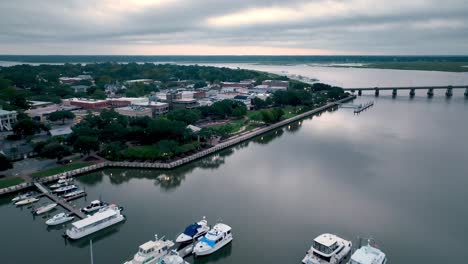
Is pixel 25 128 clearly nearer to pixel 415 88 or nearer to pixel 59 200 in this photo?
pixel 59 200

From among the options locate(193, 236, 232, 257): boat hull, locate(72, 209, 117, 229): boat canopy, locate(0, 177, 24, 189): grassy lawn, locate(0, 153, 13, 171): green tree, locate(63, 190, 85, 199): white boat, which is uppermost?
locate(0, 153, 13, 171): green tree

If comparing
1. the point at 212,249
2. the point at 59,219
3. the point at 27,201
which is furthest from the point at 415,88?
the point at 27,201

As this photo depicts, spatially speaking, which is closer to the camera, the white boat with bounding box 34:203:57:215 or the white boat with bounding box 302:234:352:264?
the white boat with bounding box 302:234:352:264

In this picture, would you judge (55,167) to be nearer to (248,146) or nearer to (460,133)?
(248,146)

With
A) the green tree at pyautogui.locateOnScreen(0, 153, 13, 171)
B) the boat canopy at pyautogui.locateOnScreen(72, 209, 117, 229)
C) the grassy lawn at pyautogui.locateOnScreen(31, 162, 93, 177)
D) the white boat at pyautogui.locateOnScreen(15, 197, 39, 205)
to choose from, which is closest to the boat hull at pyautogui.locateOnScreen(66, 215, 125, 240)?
the boat canopy at pyautogui.locateOnScreen(72, 209, 117, 229)

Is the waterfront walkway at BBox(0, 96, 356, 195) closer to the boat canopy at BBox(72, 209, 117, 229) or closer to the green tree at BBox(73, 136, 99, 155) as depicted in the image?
the green tree at BBox(73, 136, 99, 155)


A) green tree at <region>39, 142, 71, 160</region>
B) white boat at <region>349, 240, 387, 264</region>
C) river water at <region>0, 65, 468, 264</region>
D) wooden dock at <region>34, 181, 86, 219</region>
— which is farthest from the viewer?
→ green tree at <region>39, 142, 71, 160</region>
